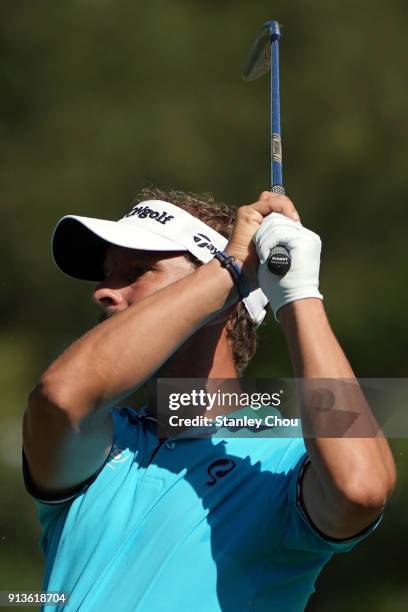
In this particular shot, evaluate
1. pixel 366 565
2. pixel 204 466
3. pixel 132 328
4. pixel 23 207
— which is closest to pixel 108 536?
pixel 204 466

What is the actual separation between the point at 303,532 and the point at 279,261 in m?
0.53

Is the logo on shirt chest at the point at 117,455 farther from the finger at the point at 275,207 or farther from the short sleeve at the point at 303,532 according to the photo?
the finger at the point at 275,207

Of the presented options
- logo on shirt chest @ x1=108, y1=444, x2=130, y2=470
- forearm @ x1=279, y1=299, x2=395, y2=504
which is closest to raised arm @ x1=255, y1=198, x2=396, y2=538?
forearm @ x1=279, y1=299, x2=395, y2=504

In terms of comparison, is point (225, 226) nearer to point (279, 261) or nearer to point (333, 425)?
point (279, 261)

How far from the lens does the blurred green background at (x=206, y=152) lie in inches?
241

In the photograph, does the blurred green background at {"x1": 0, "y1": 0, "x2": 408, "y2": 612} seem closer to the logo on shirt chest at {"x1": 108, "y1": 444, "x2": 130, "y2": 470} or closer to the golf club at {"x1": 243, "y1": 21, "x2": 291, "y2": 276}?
the golf club at {"x1": 243, "y1": 21, "x2": 291, "y2": 276}

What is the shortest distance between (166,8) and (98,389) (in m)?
5.30

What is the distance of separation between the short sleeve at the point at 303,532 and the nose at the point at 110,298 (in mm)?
596

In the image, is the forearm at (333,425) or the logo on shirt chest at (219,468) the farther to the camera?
the logo on shirt chest at (219,468)

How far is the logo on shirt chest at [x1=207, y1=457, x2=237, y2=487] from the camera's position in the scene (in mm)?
2598

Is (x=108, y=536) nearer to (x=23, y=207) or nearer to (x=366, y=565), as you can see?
(x=366, y=565)

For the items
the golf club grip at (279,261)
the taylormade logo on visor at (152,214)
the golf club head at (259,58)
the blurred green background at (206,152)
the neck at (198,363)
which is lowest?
the golf club grip at (279,261)

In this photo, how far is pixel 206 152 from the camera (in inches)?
266

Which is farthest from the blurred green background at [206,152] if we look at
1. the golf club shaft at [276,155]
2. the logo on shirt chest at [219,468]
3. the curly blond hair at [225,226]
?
the logo on shirt chest at [219,468]
